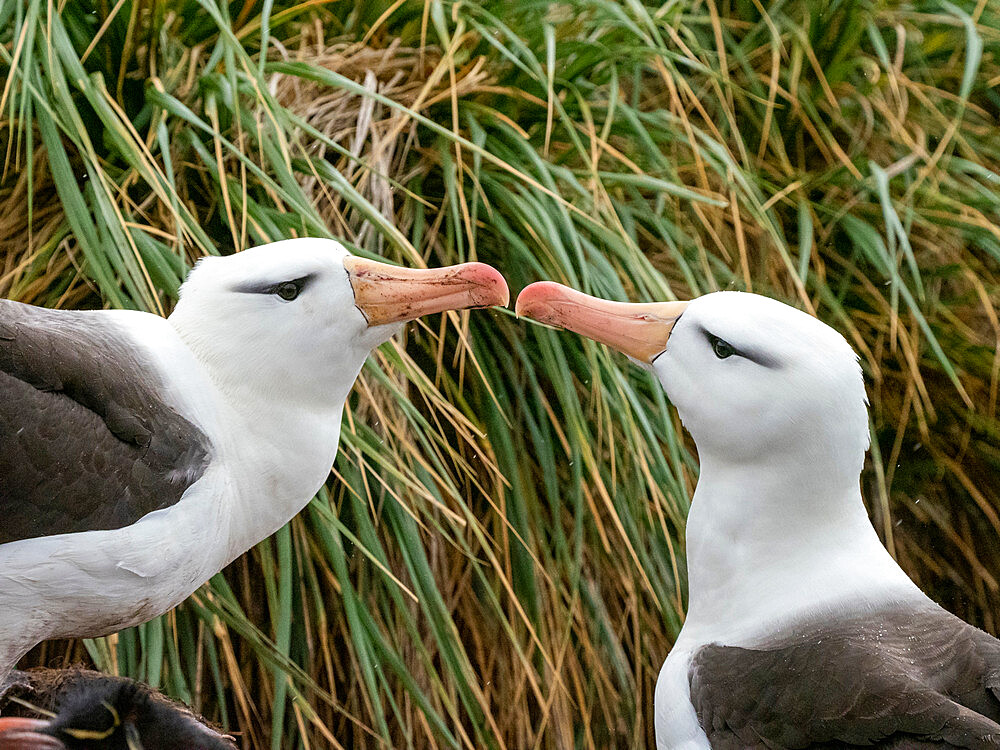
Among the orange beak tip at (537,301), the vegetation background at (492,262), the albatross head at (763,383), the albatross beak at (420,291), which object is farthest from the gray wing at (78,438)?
the albatross head at (763,383)

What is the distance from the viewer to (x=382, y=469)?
3.10 meters

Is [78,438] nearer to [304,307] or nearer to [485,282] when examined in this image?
[304,307]

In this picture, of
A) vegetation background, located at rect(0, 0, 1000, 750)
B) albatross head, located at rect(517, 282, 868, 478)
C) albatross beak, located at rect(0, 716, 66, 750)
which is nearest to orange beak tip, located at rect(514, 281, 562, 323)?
albatross head, located at rect(517, 282, 868, 478)

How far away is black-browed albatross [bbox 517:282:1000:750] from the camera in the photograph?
200 centimetres

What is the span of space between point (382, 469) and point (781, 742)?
1.39 m

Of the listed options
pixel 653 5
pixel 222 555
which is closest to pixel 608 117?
pixel 653 5

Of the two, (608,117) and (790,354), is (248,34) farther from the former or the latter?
(790,354)

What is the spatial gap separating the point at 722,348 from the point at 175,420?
1.05 metres

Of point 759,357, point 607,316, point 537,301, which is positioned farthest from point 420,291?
point 759,357

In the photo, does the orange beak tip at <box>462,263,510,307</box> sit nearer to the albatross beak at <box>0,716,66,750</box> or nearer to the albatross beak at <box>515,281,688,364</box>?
the albatross beak at <box>515,281,688,364</box>

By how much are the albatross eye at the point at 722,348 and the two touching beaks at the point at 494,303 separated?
129 millimetres

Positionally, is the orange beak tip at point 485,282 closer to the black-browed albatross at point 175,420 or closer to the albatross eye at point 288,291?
the black-browed albatross at point 175,420

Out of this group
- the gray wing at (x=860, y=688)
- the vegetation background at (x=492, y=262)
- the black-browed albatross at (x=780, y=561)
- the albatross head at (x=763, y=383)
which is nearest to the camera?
the gray wing at (x=860, y=688)

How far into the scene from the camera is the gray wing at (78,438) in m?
2.20
